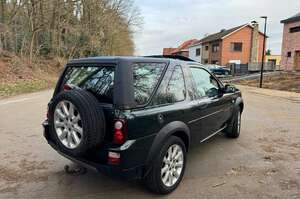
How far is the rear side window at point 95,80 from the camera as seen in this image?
360 cm

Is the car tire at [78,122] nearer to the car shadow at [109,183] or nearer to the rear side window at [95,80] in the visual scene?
the rear side window at [95,80]

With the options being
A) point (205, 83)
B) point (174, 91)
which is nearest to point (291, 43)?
point (205, 83)

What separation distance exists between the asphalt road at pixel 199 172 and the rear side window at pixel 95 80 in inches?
49.7

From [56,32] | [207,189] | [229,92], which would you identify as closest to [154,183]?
[207,189]

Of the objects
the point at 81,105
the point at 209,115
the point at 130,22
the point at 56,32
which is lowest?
the point at 209,115

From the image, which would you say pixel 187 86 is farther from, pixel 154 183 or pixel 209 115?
pixel 154 183

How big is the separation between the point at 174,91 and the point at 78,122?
1351mm

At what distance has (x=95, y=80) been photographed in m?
3.82

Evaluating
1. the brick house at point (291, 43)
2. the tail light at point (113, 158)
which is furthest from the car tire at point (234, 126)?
the brick house at point (291, 43)

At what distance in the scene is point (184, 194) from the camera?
152 inches

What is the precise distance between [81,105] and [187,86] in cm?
168

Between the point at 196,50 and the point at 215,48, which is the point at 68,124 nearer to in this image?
the point at 215,48

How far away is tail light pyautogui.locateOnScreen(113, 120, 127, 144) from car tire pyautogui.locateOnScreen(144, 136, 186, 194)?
54 cm

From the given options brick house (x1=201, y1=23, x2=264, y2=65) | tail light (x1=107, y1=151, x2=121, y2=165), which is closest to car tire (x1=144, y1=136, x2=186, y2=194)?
tail light (x1=107, y1=151, x2=121, y2=165)
